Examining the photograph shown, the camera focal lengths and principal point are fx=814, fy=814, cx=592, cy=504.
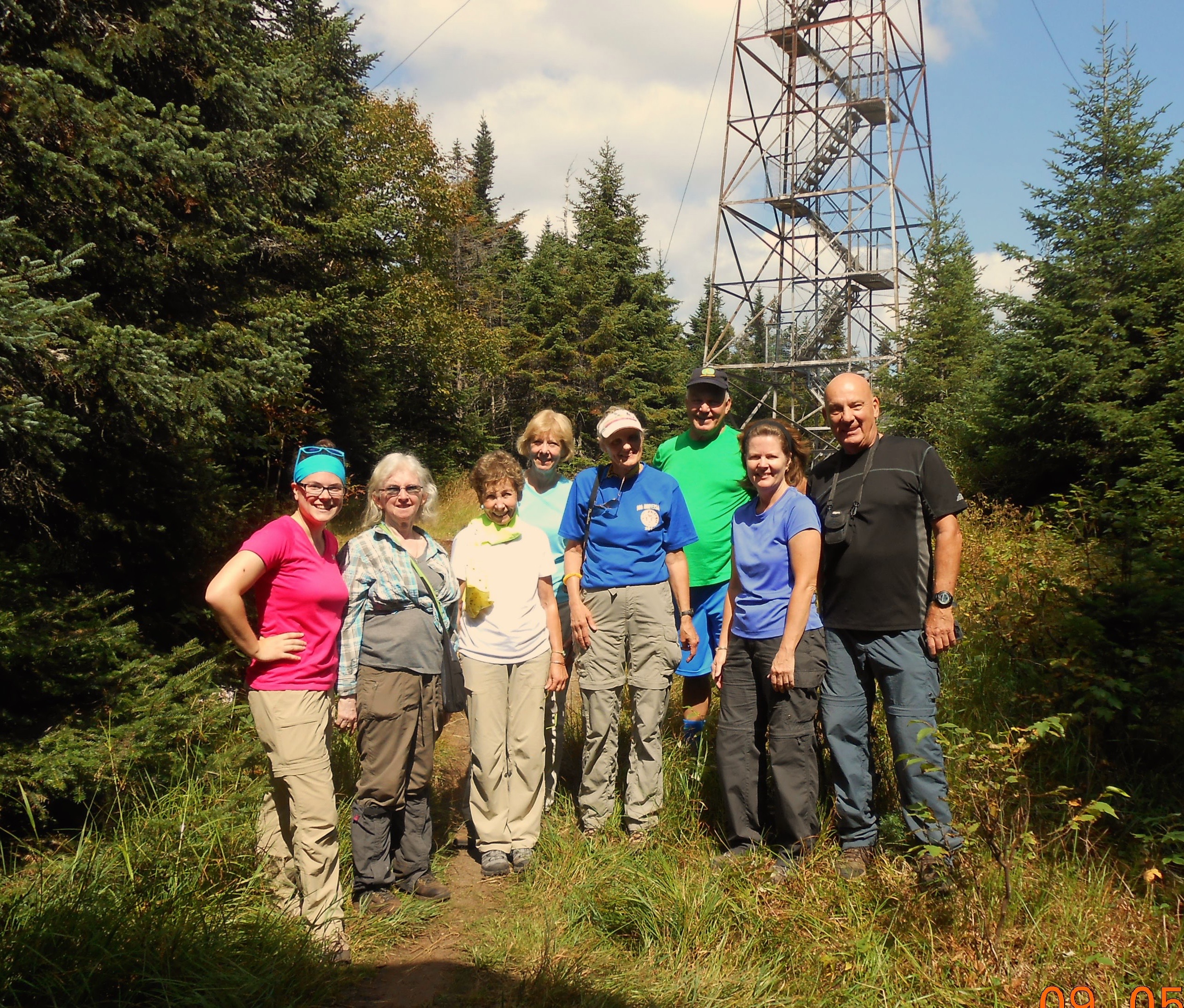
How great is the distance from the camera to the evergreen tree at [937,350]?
527 inches

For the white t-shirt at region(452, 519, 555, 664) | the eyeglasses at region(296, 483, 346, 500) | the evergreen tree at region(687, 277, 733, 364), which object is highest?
the evergreen tree at region(687, 277, 733, 364)

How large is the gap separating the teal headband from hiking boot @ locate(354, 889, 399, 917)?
5.74 feet

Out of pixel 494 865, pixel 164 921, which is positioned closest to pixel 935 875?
pixel 494 865

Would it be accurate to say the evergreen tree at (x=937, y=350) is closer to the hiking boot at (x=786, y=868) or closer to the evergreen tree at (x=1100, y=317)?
the evergreen tree at (x=1100, y=317)

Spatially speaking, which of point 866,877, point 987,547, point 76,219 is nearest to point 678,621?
point 866,877

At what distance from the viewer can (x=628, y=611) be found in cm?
404

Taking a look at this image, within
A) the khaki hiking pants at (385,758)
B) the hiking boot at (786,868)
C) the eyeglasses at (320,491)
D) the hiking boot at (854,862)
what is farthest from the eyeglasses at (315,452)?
the hiking boot at (854,862)

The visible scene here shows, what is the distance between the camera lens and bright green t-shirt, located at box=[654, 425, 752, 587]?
14.9 ft

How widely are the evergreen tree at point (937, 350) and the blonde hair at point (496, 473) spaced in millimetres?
10219

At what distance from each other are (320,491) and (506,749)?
1.57 m

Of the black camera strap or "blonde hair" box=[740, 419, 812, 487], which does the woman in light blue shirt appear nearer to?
"blonde hair" box=[740, 419, 812, 487]

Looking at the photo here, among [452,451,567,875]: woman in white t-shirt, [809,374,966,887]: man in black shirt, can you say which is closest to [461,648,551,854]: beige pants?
[452,451,567,875]: woman in white t-shirt

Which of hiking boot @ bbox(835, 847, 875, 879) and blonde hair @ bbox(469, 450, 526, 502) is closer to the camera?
hiking boot @ bbox(835, 847, 875, 879)
